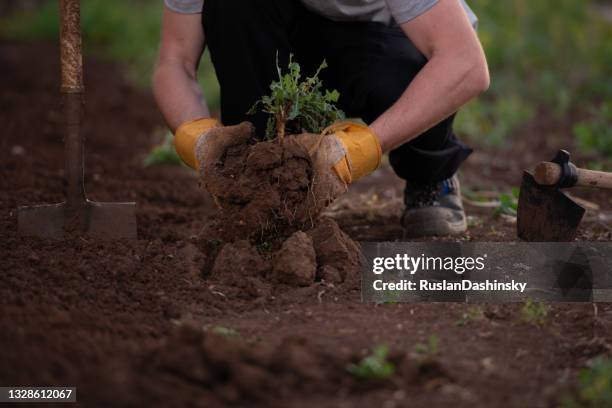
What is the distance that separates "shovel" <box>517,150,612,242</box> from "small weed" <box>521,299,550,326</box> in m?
0.50

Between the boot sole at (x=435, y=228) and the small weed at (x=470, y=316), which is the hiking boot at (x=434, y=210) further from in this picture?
the small weed at (x=470, y=316)

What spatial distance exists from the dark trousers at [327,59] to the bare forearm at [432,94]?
1.18 feet

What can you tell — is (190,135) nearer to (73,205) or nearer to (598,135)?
(73,205)

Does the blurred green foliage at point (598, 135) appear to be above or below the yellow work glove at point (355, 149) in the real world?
above

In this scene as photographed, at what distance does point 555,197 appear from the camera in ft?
9.14

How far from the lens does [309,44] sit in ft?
10.2

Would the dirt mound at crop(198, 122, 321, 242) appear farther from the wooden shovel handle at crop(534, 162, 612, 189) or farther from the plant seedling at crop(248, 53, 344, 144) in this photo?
the wooden shovel handle at crop(534, 162, 612, 189)

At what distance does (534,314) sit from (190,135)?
122 centimetres

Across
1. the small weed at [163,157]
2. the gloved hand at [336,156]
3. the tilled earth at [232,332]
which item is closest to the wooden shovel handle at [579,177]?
the tilled earth at [232,332]

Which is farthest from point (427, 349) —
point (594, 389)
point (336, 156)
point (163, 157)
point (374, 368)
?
point (163, 157)

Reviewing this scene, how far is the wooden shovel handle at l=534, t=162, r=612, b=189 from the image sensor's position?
276 cm

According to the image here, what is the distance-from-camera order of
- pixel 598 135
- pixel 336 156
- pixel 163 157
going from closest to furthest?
pixel 336 156, pixel 163 157, pixel 598 135

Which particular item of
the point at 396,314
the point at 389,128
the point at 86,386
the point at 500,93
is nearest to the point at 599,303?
the point at 396,314

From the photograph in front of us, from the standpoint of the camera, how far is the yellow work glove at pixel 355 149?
261cm
